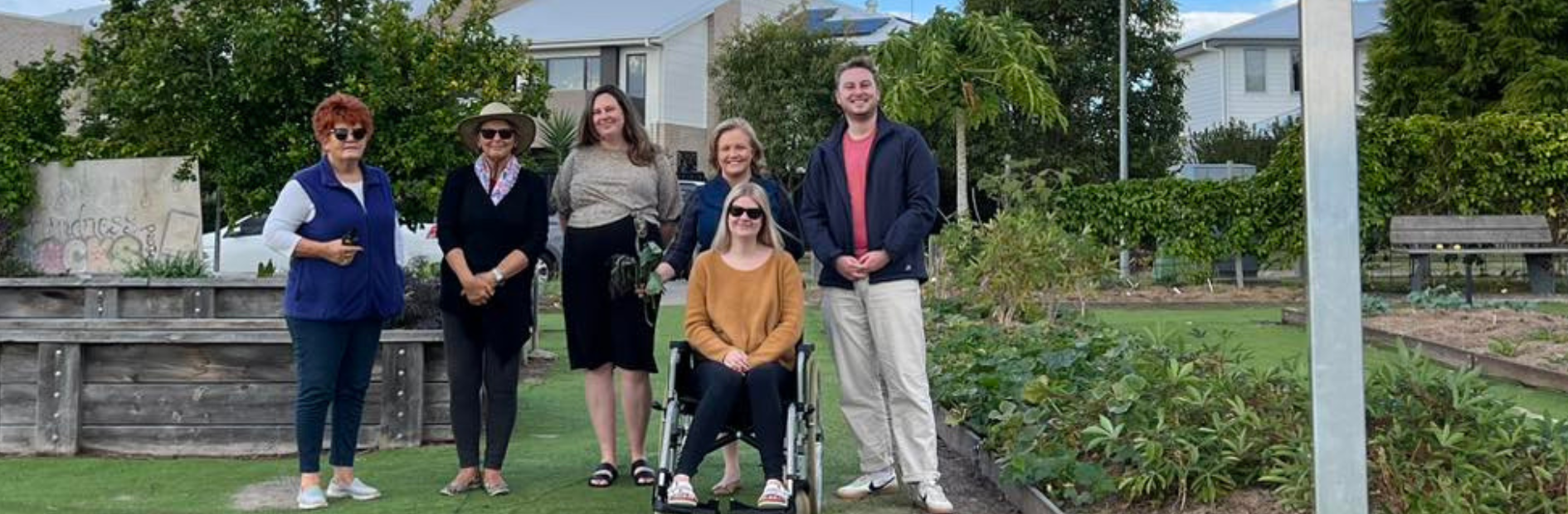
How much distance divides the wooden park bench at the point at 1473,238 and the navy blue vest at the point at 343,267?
14.7m

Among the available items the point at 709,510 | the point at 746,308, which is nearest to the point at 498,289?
the point at 746,308

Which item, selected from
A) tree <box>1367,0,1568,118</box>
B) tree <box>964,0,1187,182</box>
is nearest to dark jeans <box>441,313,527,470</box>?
tree <box>1367,0,1568,118</box>

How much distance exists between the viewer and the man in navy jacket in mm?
5344

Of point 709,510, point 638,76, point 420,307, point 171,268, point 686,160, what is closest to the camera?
point 709,510

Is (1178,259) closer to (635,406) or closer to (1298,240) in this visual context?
(1298,240)

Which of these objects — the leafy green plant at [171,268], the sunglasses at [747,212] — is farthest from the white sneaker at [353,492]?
the leafy green plant at [171,268]

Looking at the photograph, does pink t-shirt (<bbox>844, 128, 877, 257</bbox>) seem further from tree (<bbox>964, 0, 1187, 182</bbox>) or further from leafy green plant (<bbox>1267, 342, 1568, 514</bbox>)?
tree (<bbox>964, 0, 1187, 182</bbox>)

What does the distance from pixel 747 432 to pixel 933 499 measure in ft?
2.46

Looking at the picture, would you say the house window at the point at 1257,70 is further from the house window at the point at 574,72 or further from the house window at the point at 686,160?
the house window at the point at 574,72

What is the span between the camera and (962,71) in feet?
62.4

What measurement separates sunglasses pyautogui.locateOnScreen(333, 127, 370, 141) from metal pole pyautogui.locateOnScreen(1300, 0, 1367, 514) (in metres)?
3.76

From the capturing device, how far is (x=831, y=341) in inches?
220

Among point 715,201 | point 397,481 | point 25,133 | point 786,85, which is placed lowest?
point 397,481

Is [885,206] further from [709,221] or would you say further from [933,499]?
[933,499]
